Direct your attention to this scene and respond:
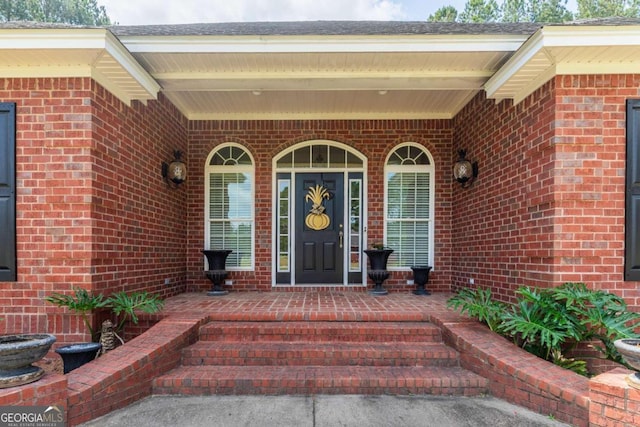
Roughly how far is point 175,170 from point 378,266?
10.9 feet

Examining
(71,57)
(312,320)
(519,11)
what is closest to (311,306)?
(312,320)

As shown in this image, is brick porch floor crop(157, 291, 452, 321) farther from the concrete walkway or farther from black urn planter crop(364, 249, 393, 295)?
the concrete walkway

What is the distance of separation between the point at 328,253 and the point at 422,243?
155cm

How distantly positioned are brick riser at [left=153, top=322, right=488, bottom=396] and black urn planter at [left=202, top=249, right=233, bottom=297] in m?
1.58

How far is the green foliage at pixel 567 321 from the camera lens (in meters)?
2.70

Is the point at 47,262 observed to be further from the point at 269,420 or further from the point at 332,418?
the point at 332,418

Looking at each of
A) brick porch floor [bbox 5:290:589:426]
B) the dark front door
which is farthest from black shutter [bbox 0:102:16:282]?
the dark front door

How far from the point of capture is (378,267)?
16.8 feet

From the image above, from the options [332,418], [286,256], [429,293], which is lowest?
[332,418]

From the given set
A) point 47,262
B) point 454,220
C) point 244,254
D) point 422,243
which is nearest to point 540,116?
point 454,220

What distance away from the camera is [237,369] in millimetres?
2973

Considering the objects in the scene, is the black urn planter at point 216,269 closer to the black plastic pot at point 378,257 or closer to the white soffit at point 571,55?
the black plastic pot at point 378,257

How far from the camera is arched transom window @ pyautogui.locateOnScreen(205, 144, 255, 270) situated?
5.53 metres

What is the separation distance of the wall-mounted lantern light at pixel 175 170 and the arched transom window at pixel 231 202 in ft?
1.89
